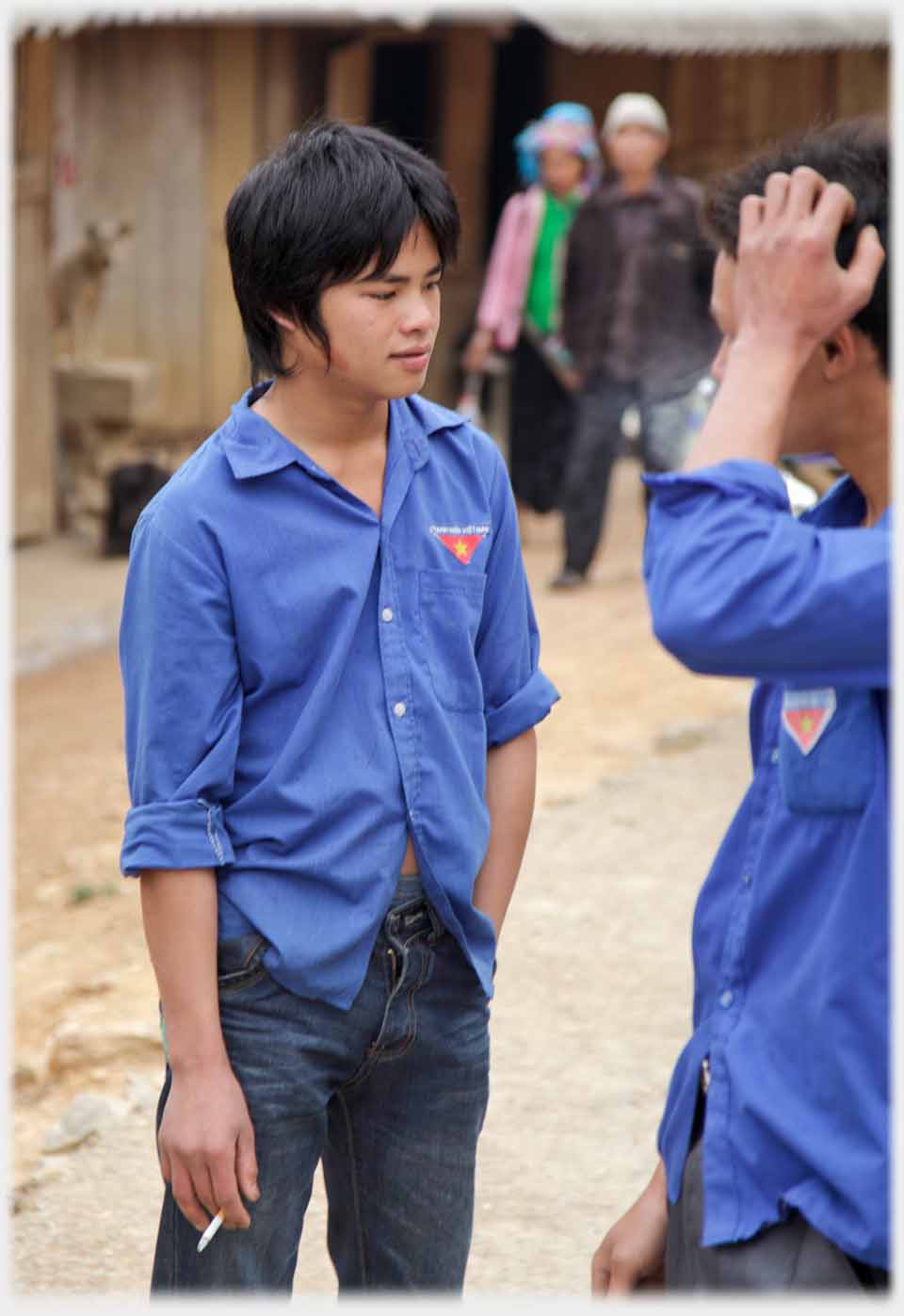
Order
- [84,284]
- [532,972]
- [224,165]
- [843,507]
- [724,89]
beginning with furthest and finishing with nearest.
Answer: [724,89] → [224,165] → [84,284] → [532,972] → [843,507]

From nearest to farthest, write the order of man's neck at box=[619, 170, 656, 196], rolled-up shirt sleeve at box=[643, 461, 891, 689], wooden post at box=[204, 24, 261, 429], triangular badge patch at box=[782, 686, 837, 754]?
rolled-up shirt sleeve at box=[643, 461, 891, 689]
triangular badge patch at box=[782, 686, 837, 754]
man's neck at box=[619, 170, 656, 196]
wooden post at box=[204, 24, 261, 429]

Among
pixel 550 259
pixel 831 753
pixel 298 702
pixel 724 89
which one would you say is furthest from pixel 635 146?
pixel 831 753

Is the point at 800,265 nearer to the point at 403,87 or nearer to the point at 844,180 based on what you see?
the point at 844,180

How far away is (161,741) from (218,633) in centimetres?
12

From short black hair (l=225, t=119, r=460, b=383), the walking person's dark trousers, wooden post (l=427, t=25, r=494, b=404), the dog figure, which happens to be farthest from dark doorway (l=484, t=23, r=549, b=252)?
short black hair (l=225, t=119, r=460, b=383)

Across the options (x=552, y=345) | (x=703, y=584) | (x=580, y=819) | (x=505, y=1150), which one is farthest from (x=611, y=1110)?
(x=552, y=345)

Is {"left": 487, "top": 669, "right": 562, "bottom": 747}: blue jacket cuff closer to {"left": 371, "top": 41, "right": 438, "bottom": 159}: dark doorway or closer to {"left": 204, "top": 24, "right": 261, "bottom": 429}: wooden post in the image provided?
{"left": 204, "top": 24, "right": 261, "bottom": 429}: wooden post

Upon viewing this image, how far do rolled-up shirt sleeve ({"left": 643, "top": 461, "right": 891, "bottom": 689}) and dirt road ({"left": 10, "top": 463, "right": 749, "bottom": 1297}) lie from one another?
2.00 meters

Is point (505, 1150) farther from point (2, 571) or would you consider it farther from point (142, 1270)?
point (2, 571)

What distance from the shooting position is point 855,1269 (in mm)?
1541

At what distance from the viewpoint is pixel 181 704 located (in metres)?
1.87

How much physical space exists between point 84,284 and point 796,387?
8.01 meters

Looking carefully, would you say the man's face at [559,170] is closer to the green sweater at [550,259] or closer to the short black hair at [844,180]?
the green sweater at [550,259]

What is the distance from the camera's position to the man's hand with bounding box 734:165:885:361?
1.50 metres
